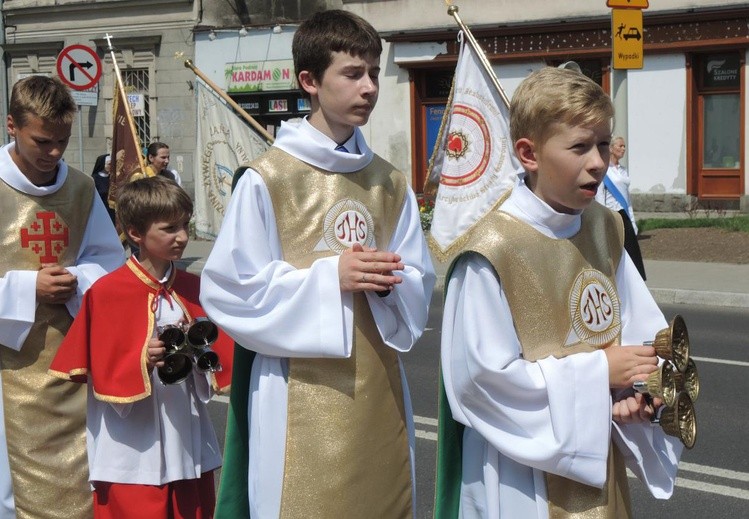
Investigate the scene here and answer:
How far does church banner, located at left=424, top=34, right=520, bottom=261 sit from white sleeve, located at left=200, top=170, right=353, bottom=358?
6722 millimetres

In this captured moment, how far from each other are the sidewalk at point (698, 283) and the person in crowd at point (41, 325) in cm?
894

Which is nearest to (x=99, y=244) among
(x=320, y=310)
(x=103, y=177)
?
(x=320, y=310)

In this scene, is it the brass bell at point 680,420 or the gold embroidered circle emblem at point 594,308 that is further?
the gold embroidered circle emblem at point 594,308

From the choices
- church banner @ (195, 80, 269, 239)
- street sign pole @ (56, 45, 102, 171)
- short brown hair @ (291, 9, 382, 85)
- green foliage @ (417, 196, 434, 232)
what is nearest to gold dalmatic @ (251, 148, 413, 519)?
short brown hair @ (291, 9, 382, 85)

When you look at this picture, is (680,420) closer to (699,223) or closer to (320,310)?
(320,310)

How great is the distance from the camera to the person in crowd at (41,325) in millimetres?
4648

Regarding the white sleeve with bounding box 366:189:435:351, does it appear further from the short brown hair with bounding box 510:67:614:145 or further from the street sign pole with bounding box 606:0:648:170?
the street sign pole with bounding box 606:0:648:170

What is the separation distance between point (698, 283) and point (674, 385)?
11.0 metres

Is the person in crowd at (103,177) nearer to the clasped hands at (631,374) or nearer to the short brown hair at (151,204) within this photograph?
the short brown hair at (151,204)

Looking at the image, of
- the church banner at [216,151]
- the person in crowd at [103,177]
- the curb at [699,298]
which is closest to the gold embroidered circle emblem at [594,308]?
the church banner at [216,151]

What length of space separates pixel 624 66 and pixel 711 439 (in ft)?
23.5

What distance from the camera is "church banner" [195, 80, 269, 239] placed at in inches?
444

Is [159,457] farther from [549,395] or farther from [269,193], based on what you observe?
[549,395]

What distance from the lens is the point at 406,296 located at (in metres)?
A: 3.76
